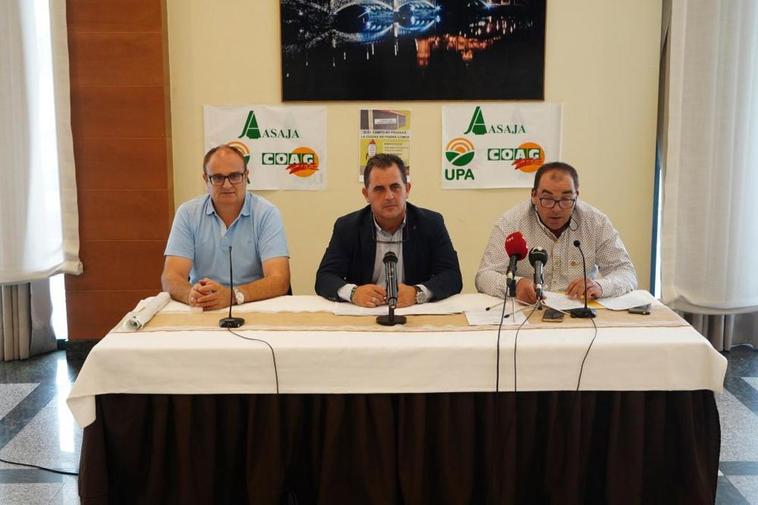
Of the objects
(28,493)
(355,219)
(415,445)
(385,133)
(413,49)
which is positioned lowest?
(28,493)

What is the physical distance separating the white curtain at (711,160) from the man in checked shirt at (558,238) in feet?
4.64

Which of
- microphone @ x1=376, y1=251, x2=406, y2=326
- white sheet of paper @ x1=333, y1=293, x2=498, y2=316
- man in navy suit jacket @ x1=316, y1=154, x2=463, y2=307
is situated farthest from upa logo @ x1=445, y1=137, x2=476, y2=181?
microphone @ x1=376, y1=251, x2=406, y2=326

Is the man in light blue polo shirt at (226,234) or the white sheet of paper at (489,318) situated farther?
the man in light blue polo shirt at (226,234)

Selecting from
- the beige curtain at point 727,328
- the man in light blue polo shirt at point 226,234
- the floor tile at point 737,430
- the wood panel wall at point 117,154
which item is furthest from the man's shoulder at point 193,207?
the beige curtain at point 727,328

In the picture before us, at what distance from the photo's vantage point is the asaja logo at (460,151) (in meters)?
4.27

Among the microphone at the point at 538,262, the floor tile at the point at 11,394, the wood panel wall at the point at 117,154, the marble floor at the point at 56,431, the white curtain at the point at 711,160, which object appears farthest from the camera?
the wood panel wall at the point at 117,154

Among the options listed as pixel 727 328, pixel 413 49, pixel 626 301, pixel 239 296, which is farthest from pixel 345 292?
pixel 727 328

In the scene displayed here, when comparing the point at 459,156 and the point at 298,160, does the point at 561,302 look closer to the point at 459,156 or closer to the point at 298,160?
the point at 459,156

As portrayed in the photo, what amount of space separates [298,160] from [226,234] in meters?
1.36

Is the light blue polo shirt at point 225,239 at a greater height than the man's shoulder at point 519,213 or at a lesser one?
lesser

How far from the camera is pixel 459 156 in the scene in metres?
4.29

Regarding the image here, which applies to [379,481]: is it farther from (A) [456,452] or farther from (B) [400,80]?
(B) [400,80]

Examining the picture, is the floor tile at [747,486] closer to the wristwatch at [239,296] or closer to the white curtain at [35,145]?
the wristwatch at [239,296]

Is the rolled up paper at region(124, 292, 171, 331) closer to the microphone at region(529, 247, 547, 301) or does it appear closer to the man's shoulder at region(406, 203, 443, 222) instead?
the man's shoulder at region(406, 203, 443, 222)
